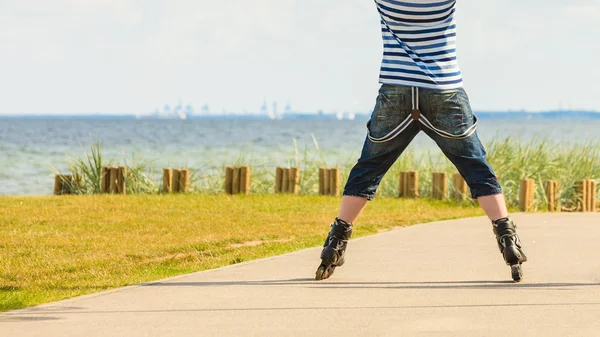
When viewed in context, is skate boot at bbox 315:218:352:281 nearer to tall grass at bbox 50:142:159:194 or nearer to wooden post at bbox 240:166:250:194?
wooden post at bbox 240:166:250:194

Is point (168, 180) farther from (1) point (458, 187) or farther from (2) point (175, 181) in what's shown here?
(1) point (458, 187)

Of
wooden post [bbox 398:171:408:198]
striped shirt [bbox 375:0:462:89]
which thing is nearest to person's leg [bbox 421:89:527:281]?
striped shirt [bbox 375:0:462:89]

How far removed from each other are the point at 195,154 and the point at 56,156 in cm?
796

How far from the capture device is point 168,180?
15.7m

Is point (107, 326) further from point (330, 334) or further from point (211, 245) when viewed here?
point (211, 245)

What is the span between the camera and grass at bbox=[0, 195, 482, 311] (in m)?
7.43

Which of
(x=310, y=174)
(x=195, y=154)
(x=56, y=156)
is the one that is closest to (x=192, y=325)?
(x=310, y=174)

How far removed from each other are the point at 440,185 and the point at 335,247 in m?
8.16

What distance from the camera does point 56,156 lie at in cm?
4688

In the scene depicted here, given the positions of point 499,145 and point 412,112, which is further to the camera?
point 499,145

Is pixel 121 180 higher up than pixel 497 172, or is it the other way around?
pixel 497 172

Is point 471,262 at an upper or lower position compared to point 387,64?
lower

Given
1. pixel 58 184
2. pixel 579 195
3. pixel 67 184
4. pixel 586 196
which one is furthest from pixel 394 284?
pixel 58 184

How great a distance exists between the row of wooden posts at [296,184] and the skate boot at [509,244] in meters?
7.17
